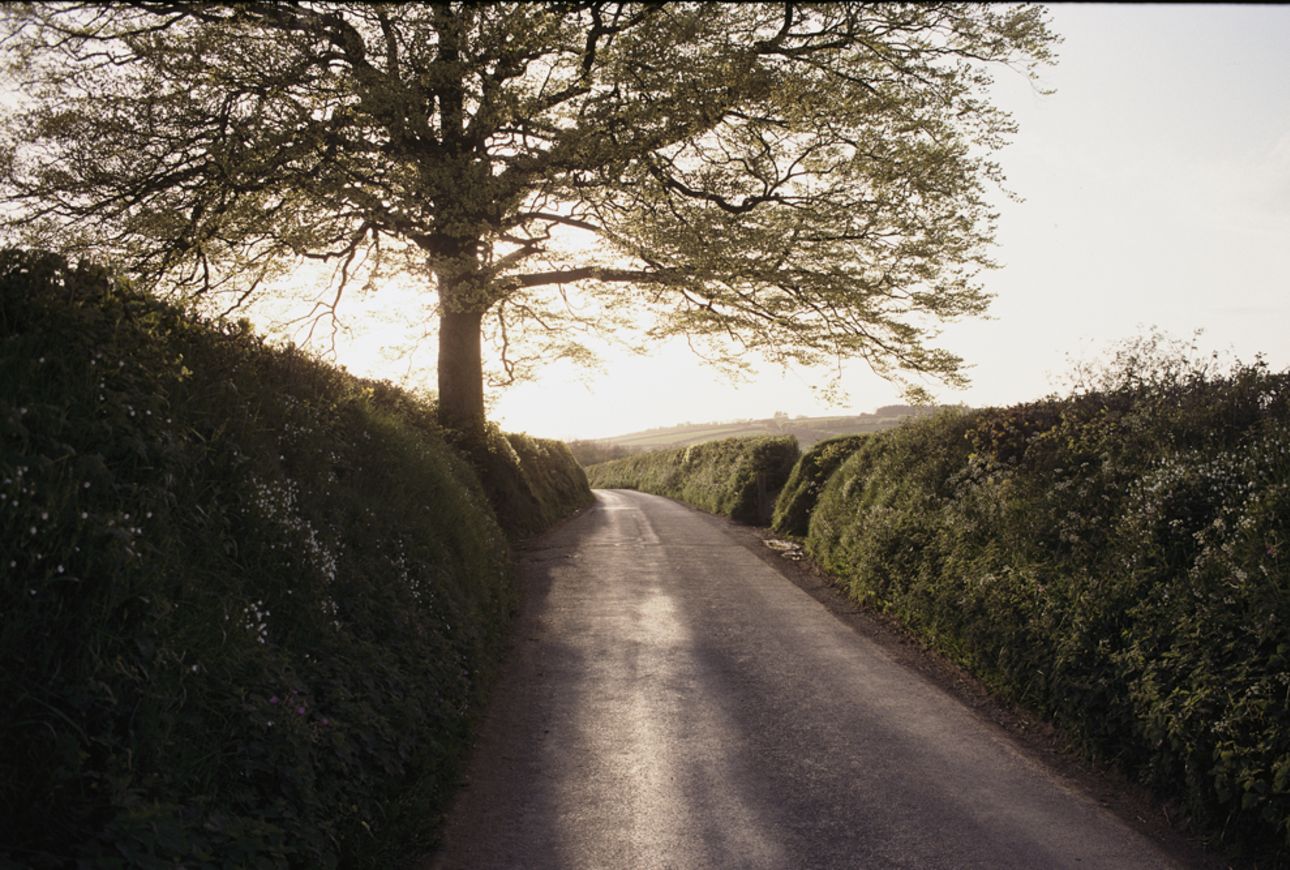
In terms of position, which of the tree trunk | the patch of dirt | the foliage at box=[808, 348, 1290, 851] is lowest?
the patch of dirt

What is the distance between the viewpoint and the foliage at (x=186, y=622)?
11.6 feet

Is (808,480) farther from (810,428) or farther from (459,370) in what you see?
(810,428)

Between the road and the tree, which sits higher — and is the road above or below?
below

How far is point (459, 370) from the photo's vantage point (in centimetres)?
1831

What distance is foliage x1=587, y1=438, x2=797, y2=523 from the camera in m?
27.6

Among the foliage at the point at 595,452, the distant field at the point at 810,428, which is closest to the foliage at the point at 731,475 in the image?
the distant field at the point at 810,428

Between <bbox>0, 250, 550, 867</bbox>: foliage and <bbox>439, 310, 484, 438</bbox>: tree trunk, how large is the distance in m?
10.4

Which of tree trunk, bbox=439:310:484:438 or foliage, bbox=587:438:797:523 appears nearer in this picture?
tree trunk, bbox=439:310:484:438

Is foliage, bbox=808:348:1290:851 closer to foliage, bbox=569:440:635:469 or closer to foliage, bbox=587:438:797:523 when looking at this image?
foliage, bbox=587:438:797:523

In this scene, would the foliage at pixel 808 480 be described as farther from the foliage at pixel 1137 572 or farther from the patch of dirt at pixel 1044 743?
the foliage at pixel 1137 572

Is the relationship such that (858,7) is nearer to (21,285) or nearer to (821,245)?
(821,245)

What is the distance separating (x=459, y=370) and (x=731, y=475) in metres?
14.6

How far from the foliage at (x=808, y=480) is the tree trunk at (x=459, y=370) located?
8184 millimetres

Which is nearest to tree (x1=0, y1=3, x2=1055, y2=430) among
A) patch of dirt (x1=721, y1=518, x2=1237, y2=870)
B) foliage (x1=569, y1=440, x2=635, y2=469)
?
patch of dirt (x1=721, y1=518, x2=1237, y2=870)
